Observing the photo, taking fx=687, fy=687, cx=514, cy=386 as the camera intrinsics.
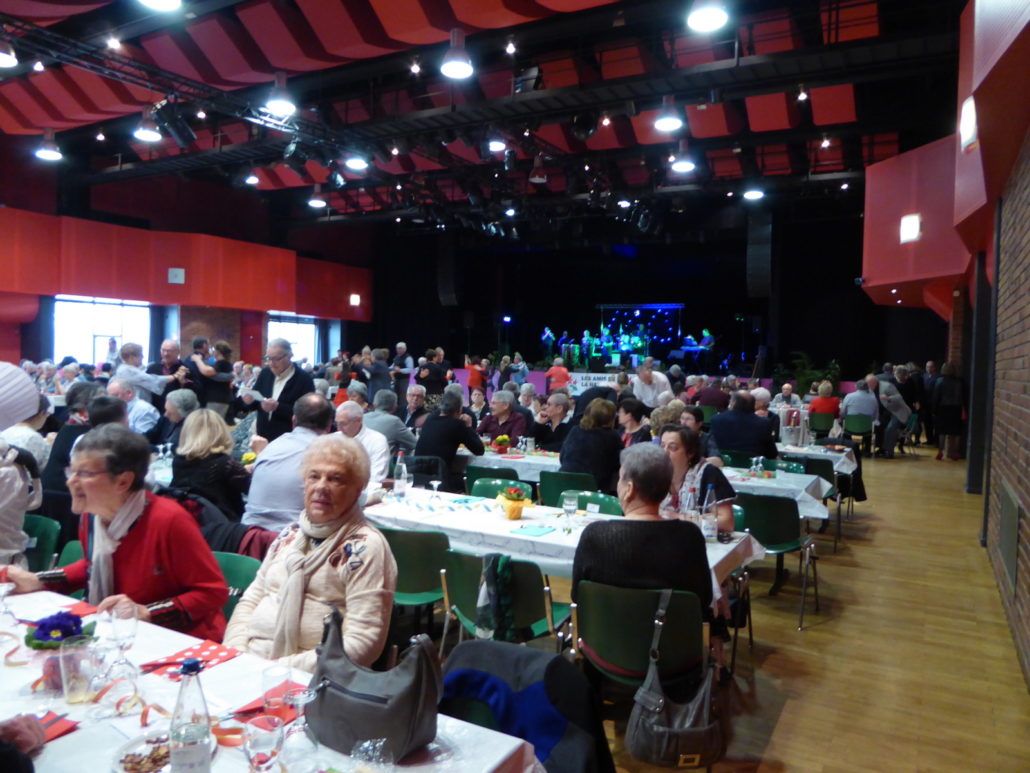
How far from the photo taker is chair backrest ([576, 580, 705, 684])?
2574 mm

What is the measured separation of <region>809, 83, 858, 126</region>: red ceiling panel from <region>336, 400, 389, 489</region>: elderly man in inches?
282

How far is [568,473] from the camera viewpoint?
5.10 meters

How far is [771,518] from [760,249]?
34.7ft

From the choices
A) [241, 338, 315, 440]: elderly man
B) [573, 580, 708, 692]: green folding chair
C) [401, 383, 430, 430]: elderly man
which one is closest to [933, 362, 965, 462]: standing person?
[401, 383, 430, 430]: elderly man

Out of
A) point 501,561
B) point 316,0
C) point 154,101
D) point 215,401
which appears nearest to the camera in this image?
point 501,561

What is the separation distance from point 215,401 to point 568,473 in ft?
14.5

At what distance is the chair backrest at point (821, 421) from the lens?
36.6ft

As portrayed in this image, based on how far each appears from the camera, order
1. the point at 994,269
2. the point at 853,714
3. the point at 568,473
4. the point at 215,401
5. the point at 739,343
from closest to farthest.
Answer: the point at 853,714 → the point at 568,473 → the point at 994,269 → the point at 215,401 → the point at 739,343

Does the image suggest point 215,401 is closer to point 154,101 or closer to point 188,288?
point 154,101

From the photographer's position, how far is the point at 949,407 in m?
10.7

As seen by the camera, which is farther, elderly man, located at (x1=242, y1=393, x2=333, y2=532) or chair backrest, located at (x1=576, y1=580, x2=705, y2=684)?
elderly man, located at (x1=242, y1=393, x2=333, y2=532)

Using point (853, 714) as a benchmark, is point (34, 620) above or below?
above

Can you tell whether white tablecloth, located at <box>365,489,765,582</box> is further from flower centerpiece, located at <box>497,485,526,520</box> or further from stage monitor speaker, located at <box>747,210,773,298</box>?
stage monitor speaker, located at <box>747,210,773,298</box>

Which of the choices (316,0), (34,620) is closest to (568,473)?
(34,620)
